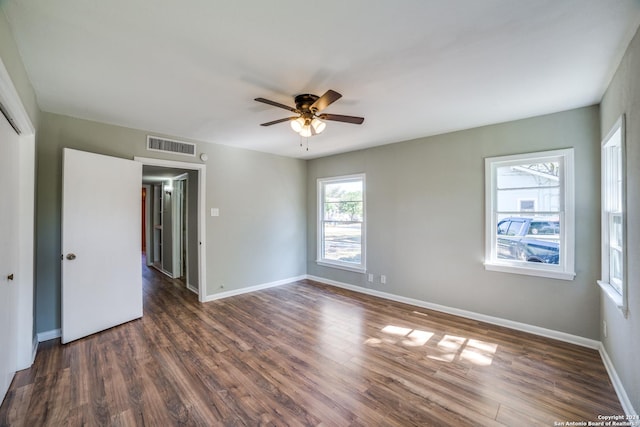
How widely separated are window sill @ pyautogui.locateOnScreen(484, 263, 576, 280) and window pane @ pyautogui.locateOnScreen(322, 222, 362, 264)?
2.12m

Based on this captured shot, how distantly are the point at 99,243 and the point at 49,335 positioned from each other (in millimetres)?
1105

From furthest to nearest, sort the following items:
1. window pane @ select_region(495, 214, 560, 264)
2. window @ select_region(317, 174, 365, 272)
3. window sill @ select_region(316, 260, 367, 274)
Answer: window @ select_region(317, 174, 365, 272), window sill @ select_region(316, 260, 367, 274), window pane @ select_region(495, 214, 560, 264)

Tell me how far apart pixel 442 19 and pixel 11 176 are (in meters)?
3.32

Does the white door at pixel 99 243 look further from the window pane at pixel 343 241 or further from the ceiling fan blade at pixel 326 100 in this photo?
the window pane at pixel 343 241

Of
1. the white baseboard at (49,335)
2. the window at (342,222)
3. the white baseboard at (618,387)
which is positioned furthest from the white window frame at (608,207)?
the white baseboard at (49,335)

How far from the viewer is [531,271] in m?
3.22

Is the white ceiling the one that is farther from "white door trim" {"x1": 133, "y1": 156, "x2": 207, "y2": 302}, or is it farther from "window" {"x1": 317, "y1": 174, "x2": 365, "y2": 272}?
"window" {"x1": 317, "y1": 174, "x2": 365, "y2": 272}

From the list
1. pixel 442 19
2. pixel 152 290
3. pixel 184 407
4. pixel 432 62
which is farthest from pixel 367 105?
pixel 152 290

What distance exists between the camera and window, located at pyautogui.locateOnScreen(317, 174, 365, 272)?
504cm

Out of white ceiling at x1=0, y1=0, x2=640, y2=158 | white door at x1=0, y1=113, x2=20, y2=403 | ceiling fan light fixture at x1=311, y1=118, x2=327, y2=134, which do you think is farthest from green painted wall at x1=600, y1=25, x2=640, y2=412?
white door at x1=0, y1=113, x2=20, y2=403

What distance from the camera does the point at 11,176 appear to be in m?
2.17

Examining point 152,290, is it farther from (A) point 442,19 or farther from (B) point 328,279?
(A) point 442,19

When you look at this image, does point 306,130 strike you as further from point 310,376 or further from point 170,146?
point 170,146

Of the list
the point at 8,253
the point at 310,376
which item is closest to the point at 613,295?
the point at 310,376
